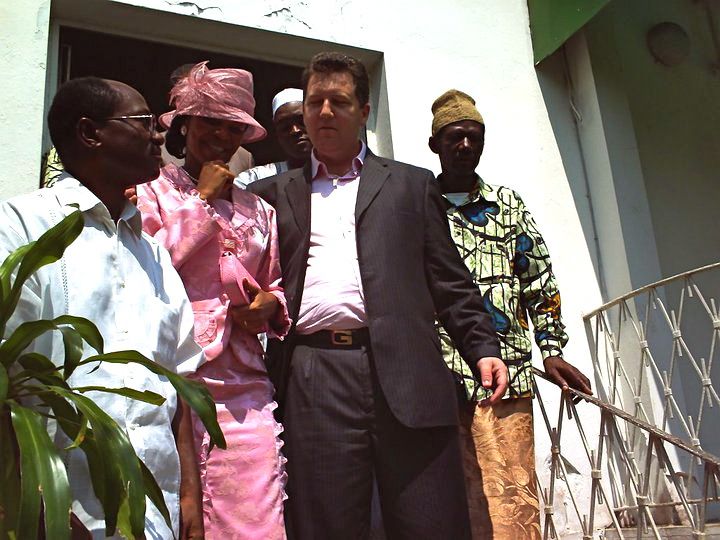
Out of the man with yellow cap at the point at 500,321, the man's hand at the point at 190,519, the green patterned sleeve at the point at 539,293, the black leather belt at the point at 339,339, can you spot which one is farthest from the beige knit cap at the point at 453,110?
the man's hand at the point at 190,519

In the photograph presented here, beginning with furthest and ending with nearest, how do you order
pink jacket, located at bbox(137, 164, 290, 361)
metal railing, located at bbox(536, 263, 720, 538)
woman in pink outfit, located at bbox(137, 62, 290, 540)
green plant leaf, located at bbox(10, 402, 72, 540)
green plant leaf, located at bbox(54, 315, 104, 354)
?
1. metal railing, located at bbox(536, 263, 720, 538)
2. pink jacket, located at bbox(137, 164, 290, 361)
3. woman in pink outfit, located at bbox(137, 62, 290, 540)
4. green plant leaf, located at bbox(54, 315, 104, 354)
5. green plant leaf, located at bbox(10, 402, 72, 540)

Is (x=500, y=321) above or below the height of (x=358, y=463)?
above

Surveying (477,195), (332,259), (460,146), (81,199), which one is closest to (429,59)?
(460,146)

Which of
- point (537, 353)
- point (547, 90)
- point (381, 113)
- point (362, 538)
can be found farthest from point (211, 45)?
point (362, 538)

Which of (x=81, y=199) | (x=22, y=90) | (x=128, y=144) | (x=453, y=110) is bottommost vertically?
(x=81, y=199)

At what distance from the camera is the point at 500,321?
3.04 metres

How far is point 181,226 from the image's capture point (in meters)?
2.32

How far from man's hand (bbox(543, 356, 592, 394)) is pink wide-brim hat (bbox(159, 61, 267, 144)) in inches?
57.4

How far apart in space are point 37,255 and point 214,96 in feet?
4.03

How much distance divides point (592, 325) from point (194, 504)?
3.47 meters

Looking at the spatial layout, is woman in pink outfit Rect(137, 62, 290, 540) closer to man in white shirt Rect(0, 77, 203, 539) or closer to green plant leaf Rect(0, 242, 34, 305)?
man in white shirt Rect(0, 77, 203, 539)

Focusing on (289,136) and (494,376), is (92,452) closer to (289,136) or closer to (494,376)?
(494,376)

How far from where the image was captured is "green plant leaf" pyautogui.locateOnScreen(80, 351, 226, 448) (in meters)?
1.48

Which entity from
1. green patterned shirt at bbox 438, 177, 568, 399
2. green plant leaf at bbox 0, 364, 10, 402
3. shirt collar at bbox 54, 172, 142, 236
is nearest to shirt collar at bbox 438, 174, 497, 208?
green patterned shirt at bbox 438, 177, 568, 399
